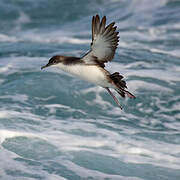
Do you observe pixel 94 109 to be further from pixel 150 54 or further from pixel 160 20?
pixel 160 20

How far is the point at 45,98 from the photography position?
10.0 meters

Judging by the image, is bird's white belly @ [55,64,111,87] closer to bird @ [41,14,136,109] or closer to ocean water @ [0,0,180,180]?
bird @ [41,14,136,109]

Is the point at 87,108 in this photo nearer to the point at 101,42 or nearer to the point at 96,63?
the point at 96,63

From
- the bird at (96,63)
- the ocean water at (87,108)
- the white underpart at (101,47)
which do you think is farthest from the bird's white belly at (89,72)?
the ocean water at (87,108)

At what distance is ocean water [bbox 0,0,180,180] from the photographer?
22.8 ft

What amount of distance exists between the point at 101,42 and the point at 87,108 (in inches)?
154

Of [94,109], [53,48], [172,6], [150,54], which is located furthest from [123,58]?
[172,6]

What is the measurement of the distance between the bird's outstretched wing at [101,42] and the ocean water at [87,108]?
1601 millimetres

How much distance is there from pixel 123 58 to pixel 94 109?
10.9 feet

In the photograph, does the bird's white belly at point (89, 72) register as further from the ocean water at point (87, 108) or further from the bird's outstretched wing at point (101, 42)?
the ocean water at point (87, 108)

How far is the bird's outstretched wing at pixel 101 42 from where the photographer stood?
5714mm

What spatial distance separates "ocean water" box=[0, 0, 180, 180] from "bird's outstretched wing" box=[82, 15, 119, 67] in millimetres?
1601

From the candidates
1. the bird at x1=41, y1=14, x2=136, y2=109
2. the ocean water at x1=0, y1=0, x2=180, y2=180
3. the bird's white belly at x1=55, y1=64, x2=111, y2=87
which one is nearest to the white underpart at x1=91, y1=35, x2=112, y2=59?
the bird at x1=41, y1=14, x2=136, y2=109

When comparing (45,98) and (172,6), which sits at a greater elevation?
(172,6)
